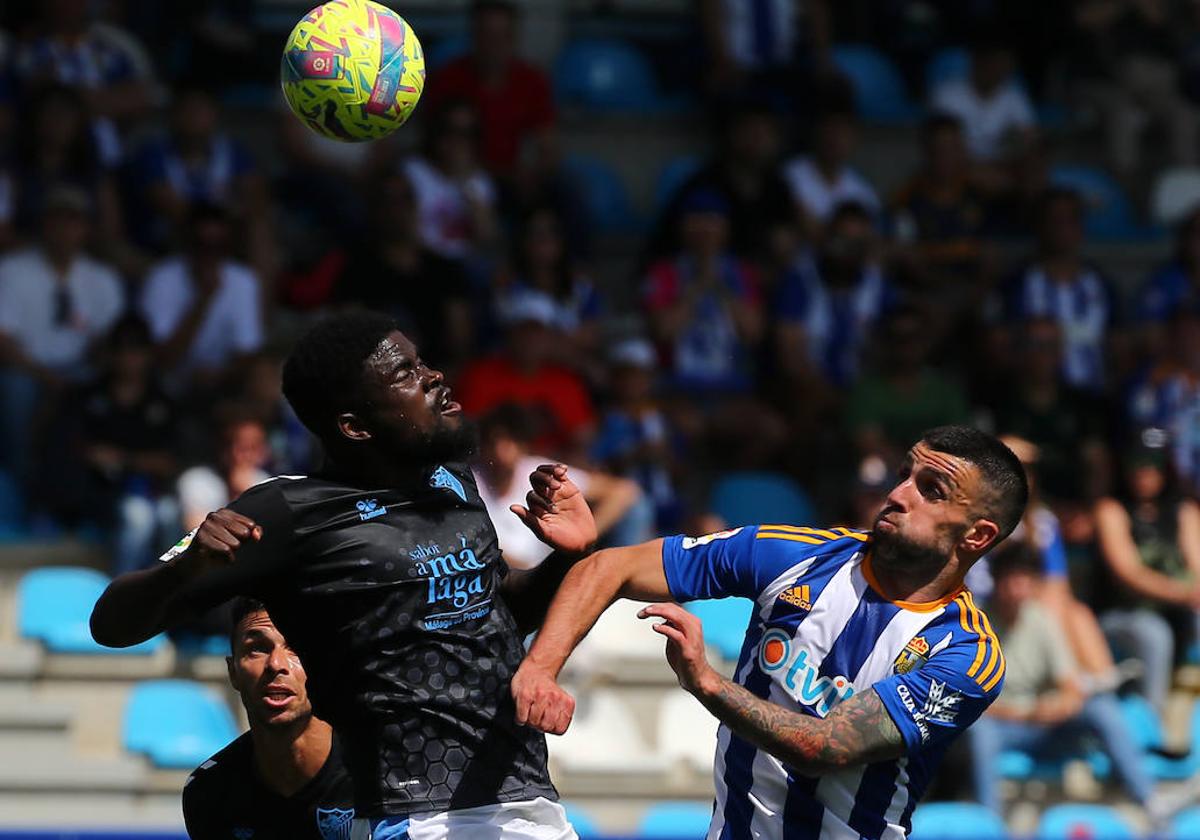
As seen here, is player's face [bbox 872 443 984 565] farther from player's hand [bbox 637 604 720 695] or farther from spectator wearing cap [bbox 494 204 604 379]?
spectator wearing cap [bbox 494 204 604 379]

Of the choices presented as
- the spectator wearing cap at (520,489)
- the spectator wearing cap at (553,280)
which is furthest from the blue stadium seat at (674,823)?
the spectator wearing cap at (553,280)

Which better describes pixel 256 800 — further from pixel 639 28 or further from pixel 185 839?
pixel 639 28

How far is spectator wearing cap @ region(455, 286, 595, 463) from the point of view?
9.64 metres

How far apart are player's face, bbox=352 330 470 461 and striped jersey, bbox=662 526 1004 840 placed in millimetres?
739

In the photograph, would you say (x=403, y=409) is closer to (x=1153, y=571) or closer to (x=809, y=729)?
(x=809, y=729)

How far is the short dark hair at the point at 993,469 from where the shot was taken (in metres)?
4.79

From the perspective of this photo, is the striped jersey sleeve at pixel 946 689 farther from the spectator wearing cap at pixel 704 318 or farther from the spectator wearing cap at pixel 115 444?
the spectator wearing cap at pixel 704 318

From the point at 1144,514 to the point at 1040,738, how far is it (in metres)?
1.50

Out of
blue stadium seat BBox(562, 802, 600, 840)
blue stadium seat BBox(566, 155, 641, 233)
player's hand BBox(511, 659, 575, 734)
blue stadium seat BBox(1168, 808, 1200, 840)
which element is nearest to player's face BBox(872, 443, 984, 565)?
player's hand BBox(511, 659, 575, 734)

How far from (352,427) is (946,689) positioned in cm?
158

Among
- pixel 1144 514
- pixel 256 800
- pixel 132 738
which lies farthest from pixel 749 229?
pixel 256 800

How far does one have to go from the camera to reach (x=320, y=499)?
14.3ft

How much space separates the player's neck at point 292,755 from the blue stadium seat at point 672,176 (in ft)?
22.5

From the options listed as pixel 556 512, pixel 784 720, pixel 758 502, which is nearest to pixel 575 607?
pixel 556 512
